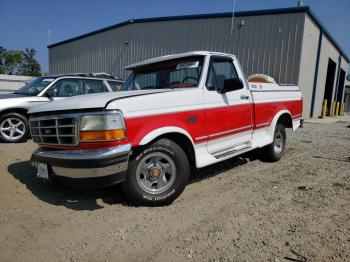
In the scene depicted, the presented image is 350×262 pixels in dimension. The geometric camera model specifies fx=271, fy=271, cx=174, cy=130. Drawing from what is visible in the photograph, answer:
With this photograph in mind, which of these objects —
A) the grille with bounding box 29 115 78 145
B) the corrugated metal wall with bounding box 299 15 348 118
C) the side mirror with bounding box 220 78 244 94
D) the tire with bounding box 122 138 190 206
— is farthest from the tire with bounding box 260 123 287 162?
the corrugated metal wall with bounding box 299 15 348 118

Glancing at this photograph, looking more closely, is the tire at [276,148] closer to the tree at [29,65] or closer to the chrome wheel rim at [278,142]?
the chrome wheel rim at [278,142]

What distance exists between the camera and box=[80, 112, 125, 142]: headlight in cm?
284

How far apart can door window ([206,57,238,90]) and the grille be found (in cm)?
197

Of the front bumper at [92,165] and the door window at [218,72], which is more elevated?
the door window at [218,72]

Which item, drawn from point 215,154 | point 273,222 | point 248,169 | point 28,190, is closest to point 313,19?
point 248,169

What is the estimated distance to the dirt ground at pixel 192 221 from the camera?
238cm

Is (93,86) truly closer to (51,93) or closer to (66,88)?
(66,88)

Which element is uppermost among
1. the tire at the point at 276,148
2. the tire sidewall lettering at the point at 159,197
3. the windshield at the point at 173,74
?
the windshield at the point at 173,74

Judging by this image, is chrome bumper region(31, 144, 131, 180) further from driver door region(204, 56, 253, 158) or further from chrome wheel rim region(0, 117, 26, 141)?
chrome wheel rim region(0, 117, 26, 141)

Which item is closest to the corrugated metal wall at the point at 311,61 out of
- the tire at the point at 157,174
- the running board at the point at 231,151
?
the running board at the point at 231,151

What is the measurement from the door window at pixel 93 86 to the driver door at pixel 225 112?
4306 millimetres

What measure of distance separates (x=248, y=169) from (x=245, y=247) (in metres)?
2.65

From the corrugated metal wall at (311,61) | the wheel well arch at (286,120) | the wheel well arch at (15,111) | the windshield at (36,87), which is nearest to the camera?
the wheel well arch at (286,120)

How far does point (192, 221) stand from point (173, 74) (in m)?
2.23
